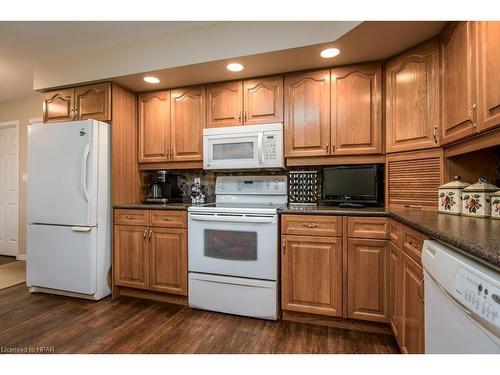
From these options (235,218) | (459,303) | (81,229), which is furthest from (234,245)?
(459,303)

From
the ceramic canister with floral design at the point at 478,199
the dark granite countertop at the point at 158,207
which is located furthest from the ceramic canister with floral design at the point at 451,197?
the dark granite countertop at the point at 158,207

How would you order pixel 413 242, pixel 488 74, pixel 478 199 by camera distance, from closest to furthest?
pixel 488 74
pixel 413 242
pixel 478 199

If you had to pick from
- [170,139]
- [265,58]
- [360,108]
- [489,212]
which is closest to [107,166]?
[170,139]

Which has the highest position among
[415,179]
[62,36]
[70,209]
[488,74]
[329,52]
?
[62,36]

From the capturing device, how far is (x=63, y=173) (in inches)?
96.2

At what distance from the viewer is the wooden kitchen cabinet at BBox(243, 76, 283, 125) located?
2348mm

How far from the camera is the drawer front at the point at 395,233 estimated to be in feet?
5.13

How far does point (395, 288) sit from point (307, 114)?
149 cm

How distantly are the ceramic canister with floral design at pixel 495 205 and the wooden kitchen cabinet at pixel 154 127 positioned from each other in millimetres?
2553

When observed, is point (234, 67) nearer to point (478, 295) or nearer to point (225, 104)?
point (225, 104)

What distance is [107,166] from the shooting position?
253 cm

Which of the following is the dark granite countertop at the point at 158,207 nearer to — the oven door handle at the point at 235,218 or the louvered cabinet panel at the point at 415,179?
the oven door handle at the point at 235,218

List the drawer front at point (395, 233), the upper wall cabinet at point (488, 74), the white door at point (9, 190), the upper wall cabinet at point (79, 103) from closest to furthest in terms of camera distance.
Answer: the upper wall cabinet at point (488, 74)
the drawer front at point (395, 233)
the upper wall cabinet at point (79, 103)
the white door at point (9, 190)

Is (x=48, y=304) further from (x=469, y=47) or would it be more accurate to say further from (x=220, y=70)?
(x=469, y=47)
